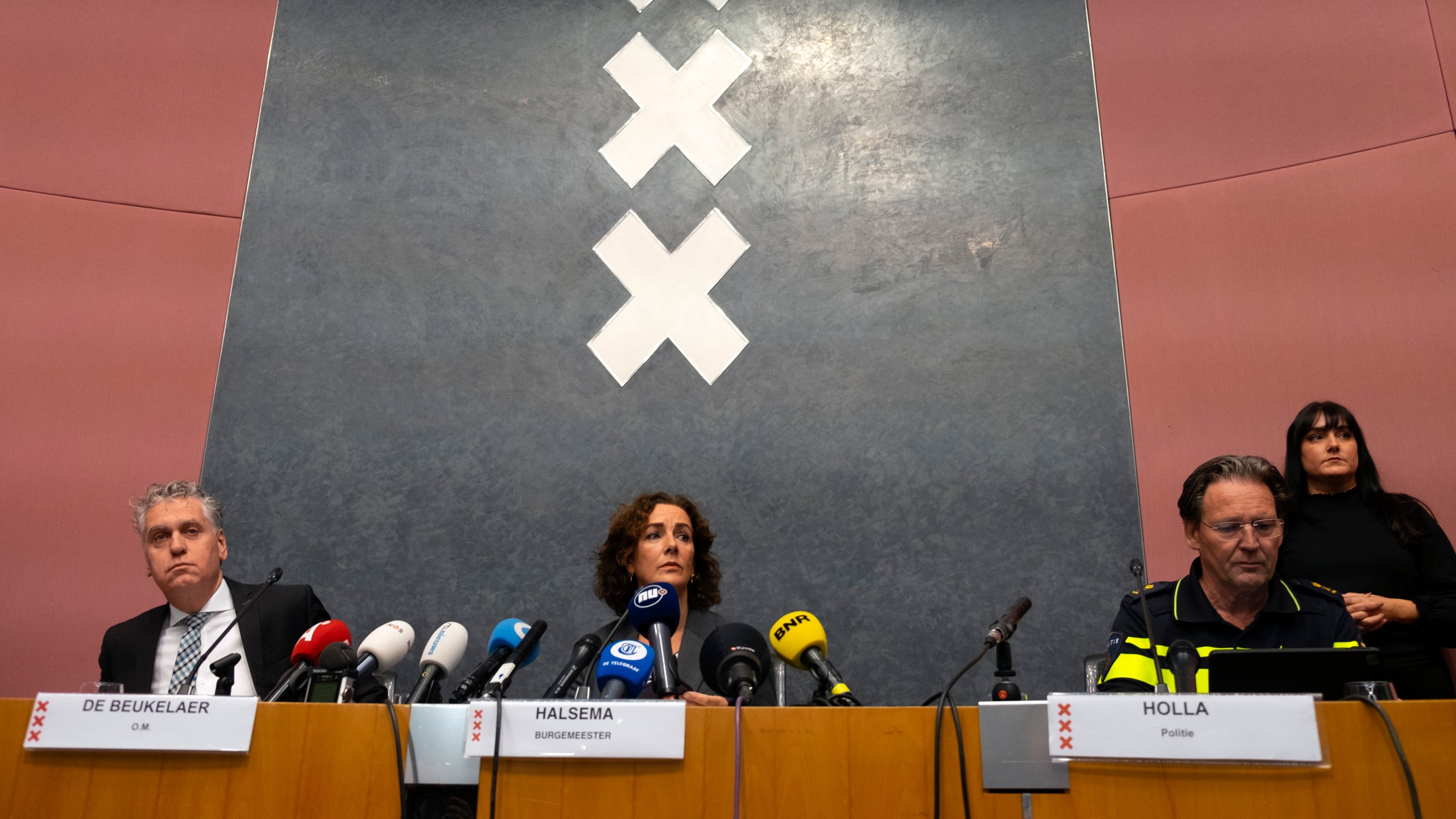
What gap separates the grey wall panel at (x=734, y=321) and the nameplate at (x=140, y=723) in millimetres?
1593

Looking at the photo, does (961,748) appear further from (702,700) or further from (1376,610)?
(1376,610)

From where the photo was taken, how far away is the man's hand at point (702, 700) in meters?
1.61

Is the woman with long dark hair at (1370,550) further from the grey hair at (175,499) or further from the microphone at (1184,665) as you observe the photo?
the grey hair at (175,499)

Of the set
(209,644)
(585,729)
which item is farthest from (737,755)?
(209,644)

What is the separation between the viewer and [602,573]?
Answer: 2752mm

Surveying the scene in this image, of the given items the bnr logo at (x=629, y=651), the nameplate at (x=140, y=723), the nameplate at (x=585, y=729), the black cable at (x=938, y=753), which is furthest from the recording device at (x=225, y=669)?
the black cable at (x=938, y=753)

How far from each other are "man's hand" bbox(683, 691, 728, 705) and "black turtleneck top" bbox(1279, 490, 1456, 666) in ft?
5.31

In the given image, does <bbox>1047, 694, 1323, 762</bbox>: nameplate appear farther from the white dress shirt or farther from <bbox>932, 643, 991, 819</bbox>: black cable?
the white dress shirt

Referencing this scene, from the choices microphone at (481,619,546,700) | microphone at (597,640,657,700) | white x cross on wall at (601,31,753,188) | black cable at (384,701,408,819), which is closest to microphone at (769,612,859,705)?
microphone at (597,640,657,700)

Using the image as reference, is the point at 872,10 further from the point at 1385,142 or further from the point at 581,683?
the point at 581,683

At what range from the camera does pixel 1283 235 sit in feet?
10.1

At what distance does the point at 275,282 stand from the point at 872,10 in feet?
7.55

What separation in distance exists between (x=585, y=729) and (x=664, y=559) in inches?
47.8

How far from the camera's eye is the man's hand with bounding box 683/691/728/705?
161 cm
